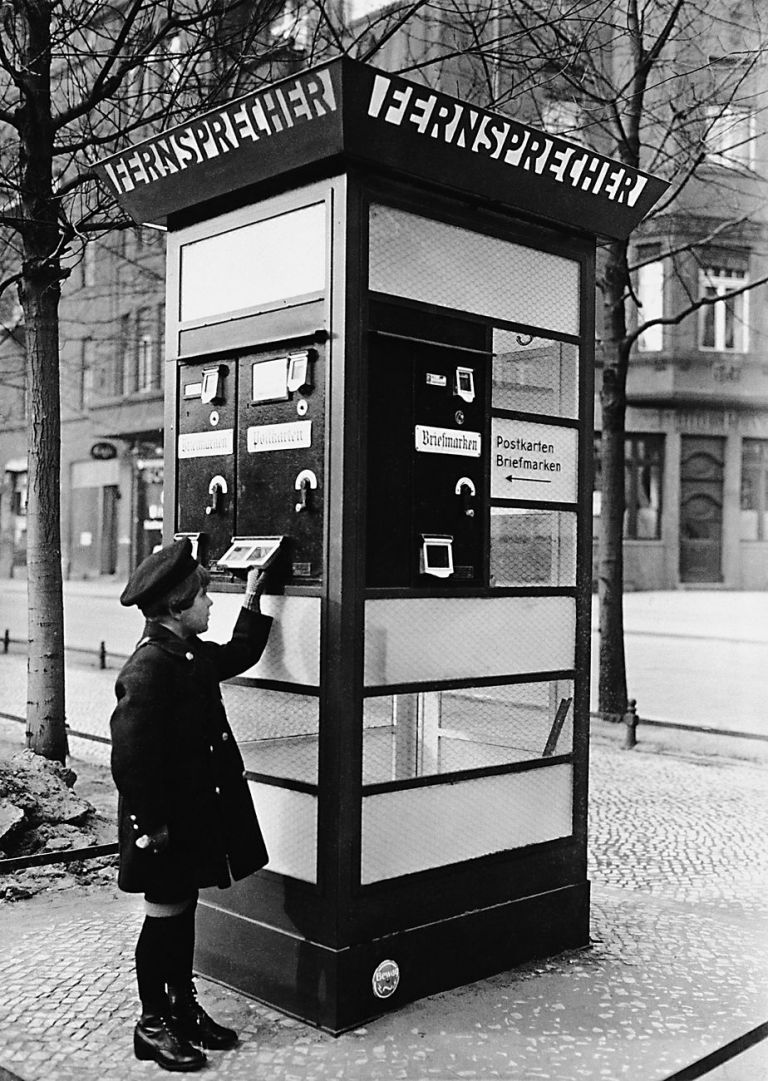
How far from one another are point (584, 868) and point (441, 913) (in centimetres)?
99

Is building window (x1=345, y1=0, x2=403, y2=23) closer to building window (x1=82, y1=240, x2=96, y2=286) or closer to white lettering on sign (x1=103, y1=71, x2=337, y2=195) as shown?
building window (x1=82, y1=240, x2=96, y2=286)

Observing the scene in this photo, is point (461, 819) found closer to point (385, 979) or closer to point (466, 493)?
point (385, 979)

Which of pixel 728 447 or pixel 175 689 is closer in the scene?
pixel 175 689

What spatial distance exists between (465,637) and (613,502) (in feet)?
25.7

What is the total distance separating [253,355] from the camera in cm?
499

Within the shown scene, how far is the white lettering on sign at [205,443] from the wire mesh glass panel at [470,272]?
0.99 m

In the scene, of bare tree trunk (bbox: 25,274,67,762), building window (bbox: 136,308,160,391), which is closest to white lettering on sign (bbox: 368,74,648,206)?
bare tree trunk (bbox: 25,274,67,762)

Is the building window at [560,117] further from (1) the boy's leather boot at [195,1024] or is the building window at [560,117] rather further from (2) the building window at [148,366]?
(2) the building window at [148,366]

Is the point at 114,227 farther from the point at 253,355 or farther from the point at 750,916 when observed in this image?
the point at 750,916

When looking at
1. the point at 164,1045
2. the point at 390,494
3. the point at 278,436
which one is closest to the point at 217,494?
the point at 278,436

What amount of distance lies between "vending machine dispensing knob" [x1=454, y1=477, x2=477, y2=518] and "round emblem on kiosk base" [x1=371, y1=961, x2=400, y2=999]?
185 cm

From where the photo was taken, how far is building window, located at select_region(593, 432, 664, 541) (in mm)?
32469

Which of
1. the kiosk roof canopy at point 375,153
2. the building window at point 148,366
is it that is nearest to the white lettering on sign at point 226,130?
the kiosk roof canopy at point 375,153

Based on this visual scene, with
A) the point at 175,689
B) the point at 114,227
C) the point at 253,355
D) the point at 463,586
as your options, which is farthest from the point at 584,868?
the point at 114,227
